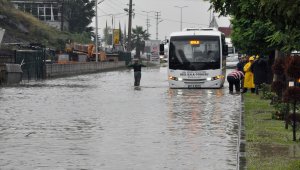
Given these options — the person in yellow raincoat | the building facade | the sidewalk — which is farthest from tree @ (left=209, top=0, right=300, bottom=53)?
the building facade

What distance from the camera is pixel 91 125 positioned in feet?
69.4

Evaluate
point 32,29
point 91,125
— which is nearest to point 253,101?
point 91,125

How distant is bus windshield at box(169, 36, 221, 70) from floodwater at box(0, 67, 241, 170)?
10077mm

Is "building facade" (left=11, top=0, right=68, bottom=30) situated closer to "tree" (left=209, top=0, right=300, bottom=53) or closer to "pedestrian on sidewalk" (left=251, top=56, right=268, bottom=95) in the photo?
"pedestrian on sidewalk" (left=251, top=56, right=268, bottom=95)

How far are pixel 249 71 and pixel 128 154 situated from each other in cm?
2332

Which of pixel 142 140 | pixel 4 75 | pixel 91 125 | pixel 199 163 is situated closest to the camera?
pixel 199 163

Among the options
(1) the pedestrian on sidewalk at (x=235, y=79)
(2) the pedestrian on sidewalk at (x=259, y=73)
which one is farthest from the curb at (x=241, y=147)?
(1) the pedestrian on sidewalk at (x=235, y=79)

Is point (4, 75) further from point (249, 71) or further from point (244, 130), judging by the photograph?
point (244, 130)

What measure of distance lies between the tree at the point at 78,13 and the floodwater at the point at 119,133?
121835 millimetres

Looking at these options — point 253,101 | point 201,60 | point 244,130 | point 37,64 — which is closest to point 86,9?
point 37,64

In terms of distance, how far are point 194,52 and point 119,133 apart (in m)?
25.0

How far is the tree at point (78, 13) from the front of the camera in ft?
503

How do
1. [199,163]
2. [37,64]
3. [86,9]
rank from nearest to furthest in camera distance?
[199,163]
[37,64]
[86,9]

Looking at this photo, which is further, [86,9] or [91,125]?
[86,9]
